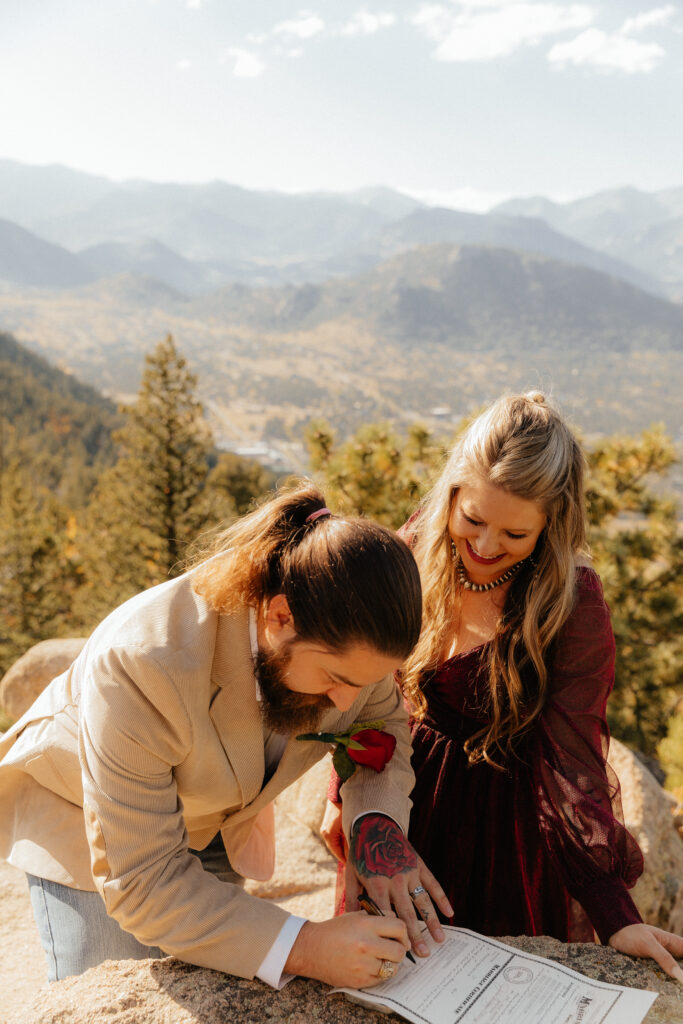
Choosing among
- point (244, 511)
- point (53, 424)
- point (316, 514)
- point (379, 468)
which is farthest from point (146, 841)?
point (53, 424)

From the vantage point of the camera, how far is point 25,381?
282ft

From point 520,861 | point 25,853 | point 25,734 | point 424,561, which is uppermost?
point 424,561

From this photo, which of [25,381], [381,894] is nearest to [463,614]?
[381,894]

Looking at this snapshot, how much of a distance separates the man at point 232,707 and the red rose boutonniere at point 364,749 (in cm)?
26

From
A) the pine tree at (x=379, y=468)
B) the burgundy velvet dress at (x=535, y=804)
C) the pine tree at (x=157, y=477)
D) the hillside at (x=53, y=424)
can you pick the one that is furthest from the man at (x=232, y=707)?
the hillside at (x=53, y=424)

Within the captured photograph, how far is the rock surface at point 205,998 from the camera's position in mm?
1543

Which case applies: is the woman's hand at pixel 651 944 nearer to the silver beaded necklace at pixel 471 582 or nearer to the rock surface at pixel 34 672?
the silver beaded necklace at pixel 471 582

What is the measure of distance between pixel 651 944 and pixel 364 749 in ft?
2.84

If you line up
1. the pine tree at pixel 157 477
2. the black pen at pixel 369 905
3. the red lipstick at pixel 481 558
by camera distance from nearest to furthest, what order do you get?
the black pen at pixel 369 905, the red lipstick at pixel 481 558, the pine tree at pixel 157 477

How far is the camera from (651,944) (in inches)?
68.8

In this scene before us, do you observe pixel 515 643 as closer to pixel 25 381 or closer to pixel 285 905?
pixel 285 905

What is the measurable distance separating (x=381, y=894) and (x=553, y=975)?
0.49m

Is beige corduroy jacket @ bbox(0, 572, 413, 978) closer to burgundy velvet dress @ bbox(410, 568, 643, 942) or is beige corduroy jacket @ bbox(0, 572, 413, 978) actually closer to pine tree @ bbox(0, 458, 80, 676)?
burgundy velvet dress @ bbox(410, 568, 643, 942)

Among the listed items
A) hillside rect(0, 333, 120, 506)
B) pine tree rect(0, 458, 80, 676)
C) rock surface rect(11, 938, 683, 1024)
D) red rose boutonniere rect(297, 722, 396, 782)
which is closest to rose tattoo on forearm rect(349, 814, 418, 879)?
red rose boutonniere rect(297, 722, 396, 782)
